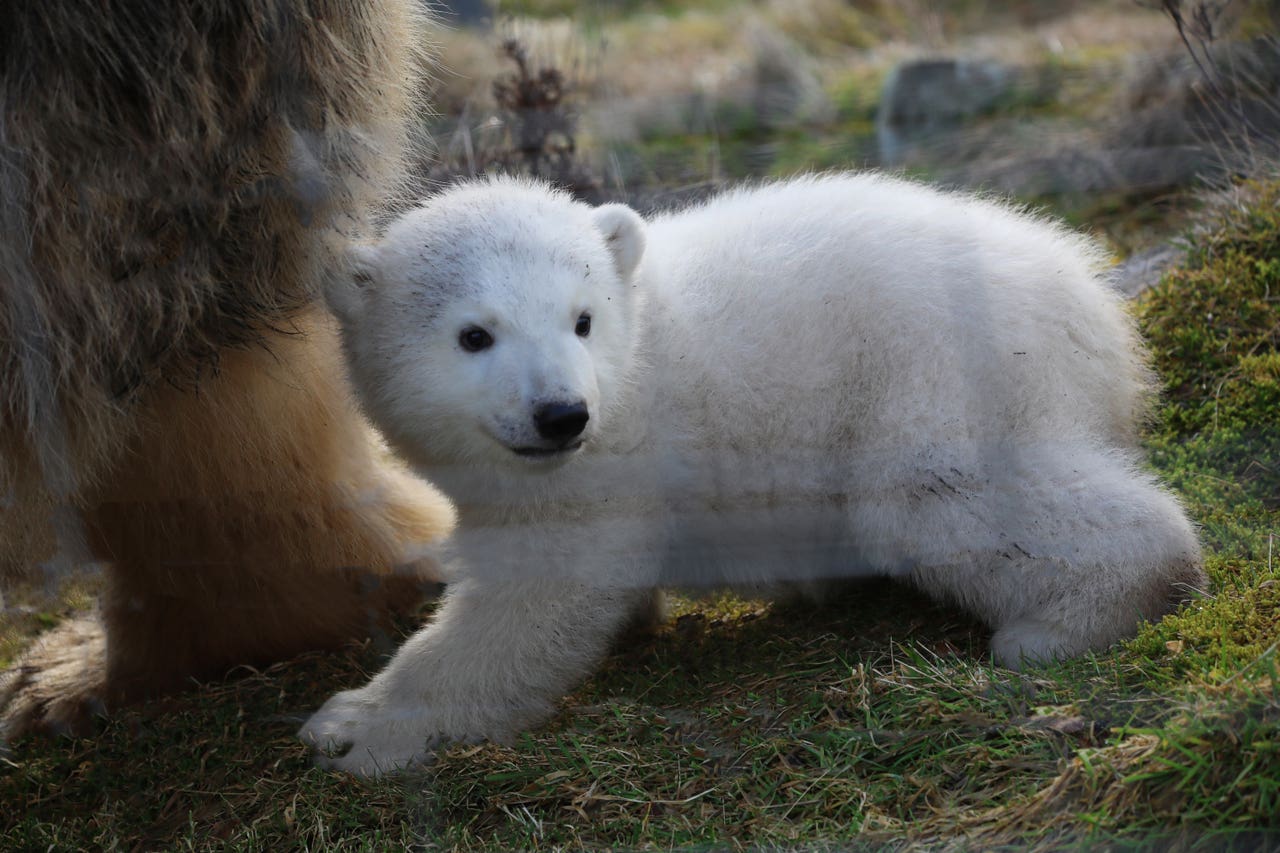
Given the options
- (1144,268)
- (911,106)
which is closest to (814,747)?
(1144,268)

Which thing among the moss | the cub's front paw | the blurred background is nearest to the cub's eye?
the cub's front paw

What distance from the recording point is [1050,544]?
2.40 meters

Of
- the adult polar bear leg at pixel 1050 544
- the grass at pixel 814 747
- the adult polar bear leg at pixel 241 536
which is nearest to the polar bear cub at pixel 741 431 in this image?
the adult polar bear leg at pixel 1050 544

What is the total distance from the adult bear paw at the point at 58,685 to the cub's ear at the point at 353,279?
122 cm

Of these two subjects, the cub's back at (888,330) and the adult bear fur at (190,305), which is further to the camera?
the cub's back at (888,330)

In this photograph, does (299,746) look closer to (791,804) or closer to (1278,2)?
(791,804)

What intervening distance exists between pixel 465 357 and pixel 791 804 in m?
1.03

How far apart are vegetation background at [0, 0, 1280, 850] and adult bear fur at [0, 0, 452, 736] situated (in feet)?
0.77

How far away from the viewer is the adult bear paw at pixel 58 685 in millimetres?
3119

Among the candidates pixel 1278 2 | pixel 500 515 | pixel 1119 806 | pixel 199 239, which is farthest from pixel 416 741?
pixel 1278 2

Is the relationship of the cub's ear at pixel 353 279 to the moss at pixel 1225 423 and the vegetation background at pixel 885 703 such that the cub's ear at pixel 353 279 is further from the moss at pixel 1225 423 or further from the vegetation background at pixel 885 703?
the moss at pixel 1225 423

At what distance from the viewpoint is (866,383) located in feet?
8.48

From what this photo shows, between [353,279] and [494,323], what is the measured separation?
1.25 ft

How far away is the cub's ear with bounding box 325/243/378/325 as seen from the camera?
2582mm
